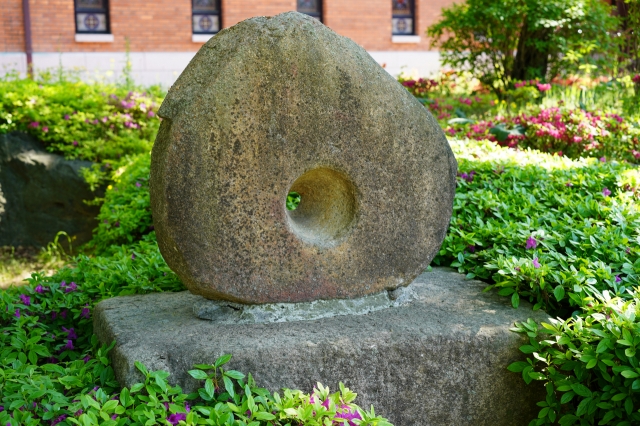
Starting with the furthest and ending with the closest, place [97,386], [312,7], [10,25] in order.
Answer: [312,7] < [10,25] < [97,386]

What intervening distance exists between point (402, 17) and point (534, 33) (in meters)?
5.17

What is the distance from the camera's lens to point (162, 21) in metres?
12.8

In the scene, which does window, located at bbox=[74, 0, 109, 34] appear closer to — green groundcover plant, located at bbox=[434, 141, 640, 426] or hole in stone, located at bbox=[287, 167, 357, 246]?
green groundcover plant, located at bbox=[434, 141, 640, 426]

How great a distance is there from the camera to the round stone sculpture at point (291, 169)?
278cm

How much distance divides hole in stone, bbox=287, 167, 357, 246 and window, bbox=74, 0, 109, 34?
10.6 metres

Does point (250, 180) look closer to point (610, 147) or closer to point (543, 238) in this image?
point (543, 238)

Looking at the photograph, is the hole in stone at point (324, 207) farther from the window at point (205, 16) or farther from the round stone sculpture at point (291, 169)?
the window at point (205, 16)

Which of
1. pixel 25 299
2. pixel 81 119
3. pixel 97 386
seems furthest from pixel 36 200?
pixel 97 386

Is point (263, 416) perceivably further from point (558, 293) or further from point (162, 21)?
point (162, 21)

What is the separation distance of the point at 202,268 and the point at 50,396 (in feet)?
2.41

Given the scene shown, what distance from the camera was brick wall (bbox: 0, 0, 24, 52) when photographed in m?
11.9

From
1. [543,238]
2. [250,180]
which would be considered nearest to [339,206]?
[250,180]

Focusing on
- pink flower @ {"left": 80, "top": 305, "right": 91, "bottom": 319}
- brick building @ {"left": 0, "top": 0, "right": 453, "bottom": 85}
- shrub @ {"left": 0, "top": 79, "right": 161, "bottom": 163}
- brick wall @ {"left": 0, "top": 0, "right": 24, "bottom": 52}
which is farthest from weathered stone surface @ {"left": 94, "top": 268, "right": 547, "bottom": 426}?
brick wall @ {"left": 0, "top": 0, "right": 24, "bottom": 52}

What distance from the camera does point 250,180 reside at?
112 inches
